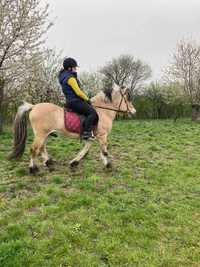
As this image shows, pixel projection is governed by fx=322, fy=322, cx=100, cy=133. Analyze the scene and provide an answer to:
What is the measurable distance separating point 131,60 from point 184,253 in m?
55.6

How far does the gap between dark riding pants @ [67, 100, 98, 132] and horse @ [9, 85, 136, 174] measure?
31 cm

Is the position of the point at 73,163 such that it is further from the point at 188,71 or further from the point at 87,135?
the point at 188,71

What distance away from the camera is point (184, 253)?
16.6 feet

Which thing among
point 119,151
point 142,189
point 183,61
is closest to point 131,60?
point 183,61

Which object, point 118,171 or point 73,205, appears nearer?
point 73,205

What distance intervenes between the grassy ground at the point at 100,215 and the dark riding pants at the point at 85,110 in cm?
129

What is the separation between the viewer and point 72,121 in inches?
339

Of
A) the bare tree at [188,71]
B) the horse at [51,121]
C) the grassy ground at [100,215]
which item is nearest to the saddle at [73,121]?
the horse at [51,121]

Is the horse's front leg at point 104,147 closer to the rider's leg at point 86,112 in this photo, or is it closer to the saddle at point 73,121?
the rider's leg at point 86,112

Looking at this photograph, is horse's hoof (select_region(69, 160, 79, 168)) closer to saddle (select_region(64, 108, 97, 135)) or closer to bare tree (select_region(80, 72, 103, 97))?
saddle (select_region(64, 108, 97, 135))

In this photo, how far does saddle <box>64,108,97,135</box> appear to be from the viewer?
858 centimetres

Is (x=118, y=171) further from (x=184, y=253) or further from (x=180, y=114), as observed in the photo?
(x=180, y=114)

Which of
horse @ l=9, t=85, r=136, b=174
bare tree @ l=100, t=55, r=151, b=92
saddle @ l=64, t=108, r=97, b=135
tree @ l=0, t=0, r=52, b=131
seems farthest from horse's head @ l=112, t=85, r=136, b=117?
bare tree @ l=100, t=55, r=151, b=92

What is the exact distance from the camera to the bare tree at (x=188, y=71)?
31875 mm
